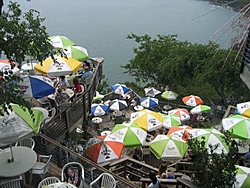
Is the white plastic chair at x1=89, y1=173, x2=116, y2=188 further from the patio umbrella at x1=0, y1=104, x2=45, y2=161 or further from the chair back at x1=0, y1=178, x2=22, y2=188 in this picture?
the patio umbrella at x1=0, y1=104, x2=45, y2=161

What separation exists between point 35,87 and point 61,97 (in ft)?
6.22

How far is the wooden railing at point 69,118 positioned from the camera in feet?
26.3

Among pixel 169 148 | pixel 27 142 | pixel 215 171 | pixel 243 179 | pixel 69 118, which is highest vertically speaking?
pixel 215 171

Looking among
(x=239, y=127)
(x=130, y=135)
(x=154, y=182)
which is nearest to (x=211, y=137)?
(x=239, y=127)

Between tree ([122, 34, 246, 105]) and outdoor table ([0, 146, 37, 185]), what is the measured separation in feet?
50.2

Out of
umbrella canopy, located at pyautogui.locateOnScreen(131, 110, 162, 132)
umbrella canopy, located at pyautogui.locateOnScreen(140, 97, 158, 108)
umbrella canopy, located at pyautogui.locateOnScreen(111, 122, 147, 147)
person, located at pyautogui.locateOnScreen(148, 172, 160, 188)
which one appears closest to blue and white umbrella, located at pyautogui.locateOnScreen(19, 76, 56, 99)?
person, located at pyautogui.locateOnScreen(148, 172, 160, 188)

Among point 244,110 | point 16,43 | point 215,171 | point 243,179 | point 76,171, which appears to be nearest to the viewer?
point 16,43

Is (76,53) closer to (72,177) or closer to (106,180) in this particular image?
(72,177)

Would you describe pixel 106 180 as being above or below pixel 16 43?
below

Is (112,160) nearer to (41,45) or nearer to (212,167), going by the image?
(212,167)

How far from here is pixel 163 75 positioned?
89.7 ft

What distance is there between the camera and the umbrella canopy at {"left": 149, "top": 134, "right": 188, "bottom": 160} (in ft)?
32.0

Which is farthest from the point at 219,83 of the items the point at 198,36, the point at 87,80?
the point at 198,36

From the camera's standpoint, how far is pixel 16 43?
12.3 feet
